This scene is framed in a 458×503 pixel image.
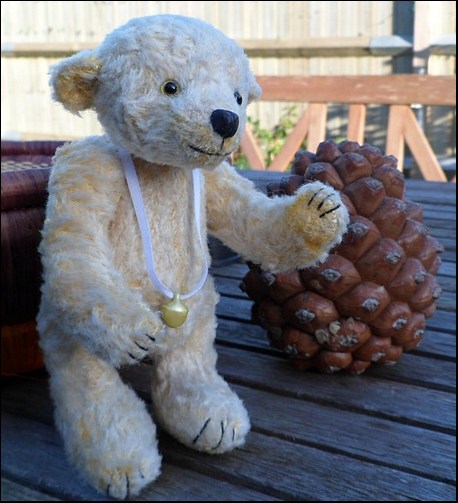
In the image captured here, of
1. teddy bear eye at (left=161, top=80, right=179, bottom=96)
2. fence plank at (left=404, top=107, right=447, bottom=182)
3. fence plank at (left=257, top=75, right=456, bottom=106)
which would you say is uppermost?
fence plank at (left=257, top=75, right=456, bottom=106)

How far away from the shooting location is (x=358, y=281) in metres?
0.87

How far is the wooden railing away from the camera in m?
0.91

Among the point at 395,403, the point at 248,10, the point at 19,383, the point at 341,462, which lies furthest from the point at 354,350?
the point at 248,10

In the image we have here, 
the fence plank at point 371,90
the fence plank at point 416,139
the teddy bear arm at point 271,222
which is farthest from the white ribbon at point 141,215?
the fence plank at point 416,139

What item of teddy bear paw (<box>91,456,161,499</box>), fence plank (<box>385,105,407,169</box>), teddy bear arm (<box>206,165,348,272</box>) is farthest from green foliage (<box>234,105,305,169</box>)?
teddy bear paw (<box>91,456,161,499</box>)

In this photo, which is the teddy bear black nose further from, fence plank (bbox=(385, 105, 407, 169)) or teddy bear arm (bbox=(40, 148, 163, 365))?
fence plank (bbox=(385, 105, 407, 169))

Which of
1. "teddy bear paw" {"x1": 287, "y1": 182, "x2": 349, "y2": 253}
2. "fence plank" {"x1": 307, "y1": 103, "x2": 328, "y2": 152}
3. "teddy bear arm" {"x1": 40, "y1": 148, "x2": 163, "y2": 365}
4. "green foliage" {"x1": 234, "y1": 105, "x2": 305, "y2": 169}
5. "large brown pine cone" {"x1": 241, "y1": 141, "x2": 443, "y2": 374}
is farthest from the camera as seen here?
"green foliage" {"x1": 234, "y1": 105, "x2": 305, "y2": 169}

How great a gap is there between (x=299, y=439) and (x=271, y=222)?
253 mm

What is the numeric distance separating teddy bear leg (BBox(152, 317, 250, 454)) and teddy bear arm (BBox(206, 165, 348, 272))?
4.7 inches

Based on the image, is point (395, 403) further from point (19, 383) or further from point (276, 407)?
point (19, 383)

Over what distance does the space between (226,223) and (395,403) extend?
12.4 inches

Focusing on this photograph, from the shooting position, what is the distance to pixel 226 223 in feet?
2.60

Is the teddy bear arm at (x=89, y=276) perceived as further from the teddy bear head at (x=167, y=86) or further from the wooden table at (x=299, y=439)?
the wooden table at (x=299, y=439)

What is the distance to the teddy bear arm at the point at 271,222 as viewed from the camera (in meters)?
0.69
